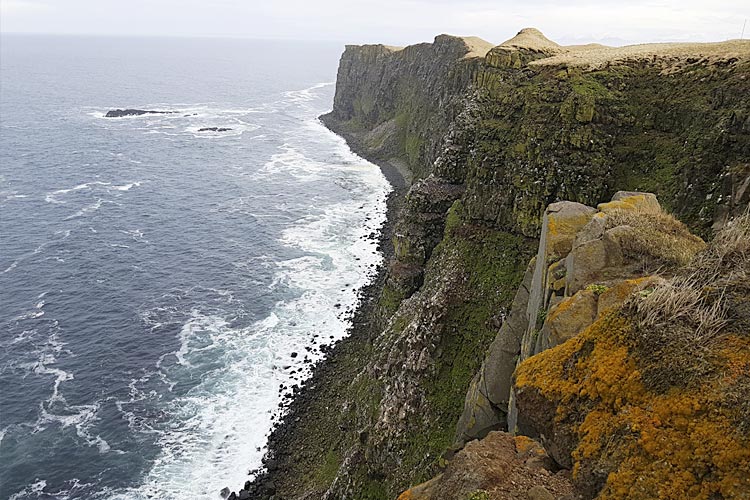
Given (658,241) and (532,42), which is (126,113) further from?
(658,241)

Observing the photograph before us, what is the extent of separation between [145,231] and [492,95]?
223 ft

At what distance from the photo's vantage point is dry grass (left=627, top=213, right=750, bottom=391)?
10.9 meters

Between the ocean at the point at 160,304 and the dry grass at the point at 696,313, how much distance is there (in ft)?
144

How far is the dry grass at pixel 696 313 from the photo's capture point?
35.6ft

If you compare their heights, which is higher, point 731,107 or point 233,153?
point 731,107

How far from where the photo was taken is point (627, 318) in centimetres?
1272

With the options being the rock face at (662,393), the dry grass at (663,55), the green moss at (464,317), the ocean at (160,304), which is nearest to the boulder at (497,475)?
the rock face at (662,393)

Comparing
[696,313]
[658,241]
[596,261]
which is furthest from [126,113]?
[696,313]

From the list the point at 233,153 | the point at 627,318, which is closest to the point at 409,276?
the point at 627,318

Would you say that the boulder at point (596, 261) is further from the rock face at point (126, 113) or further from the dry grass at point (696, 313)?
the rock face at point (126, 113)

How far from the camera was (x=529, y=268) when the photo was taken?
92.2 ft

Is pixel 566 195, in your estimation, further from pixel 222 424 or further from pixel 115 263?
pixel 115 263

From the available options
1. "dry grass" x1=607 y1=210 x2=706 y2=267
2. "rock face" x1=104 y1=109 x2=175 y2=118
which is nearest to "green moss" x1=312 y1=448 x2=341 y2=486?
"dry grass" x1=607 y1=210 x2=706 y2=267

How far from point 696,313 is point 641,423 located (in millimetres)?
2733
